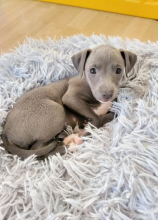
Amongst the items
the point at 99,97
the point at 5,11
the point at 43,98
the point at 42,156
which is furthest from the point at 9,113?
the point at 5,11

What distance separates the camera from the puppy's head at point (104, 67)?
159 centimetres

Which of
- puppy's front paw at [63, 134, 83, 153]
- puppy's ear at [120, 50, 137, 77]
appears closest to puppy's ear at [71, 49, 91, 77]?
puppy's ear at [120, 50, 137, 77]

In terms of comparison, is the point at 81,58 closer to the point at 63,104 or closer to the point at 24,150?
the point at 63,104

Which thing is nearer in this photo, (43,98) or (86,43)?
(43,98)

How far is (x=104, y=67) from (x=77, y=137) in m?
0.45

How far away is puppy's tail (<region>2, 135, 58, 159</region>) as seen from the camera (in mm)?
1496

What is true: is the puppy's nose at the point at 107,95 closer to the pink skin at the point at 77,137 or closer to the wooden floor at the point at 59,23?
the pink skin at the point at 77,137

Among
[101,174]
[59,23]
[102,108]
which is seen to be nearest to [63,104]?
[102,108]

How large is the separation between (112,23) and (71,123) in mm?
1881

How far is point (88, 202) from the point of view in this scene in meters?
1.17

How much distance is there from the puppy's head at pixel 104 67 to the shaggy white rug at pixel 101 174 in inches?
5.9

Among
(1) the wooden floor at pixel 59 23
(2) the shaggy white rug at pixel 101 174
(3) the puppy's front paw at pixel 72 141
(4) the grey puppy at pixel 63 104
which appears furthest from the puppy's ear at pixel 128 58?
(1) the wooden floor at pixel 59 23

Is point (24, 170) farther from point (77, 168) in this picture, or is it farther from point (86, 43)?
point (86, 43)

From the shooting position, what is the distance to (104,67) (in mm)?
1654
